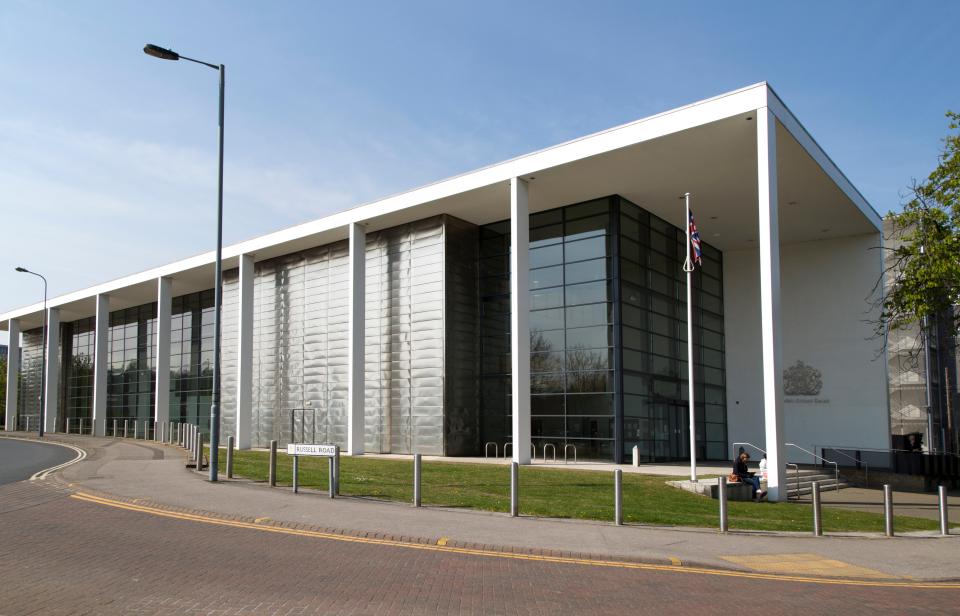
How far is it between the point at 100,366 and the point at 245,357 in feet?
63.1

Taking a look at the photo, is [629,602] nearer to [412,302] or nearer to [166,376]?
[412,302]

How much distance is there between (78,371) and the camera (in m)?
61.2

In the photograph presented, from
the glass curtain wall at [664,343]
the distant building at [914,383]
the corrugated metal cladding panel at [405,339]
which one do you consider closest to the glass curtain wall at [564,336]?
the glass curtain wall at [664,343]

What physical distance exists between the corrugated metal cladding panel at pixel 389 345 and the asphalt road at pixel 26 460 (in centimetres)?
1085

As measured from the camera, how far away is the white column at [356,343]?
106 ft

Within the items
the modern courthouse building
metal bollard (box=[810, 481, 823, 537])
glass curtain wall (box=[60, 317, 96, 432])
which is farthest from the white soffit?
glass curtain wall (box=[60, 317, 96, 432])

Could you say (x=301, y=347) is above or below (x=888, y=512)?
above

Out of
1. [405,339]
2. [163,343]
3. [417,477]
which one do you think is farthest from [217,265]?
[163,343]

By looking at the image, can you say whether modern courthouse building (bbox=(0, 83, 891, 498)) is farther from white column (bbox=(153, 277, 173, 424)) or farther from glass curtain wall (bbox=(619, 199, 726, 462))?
white column (bbox=(153, 277, 173, 424))

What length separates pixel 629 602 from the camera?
7.64 meters

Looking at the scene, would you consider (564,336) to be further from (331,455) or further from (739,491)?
(331,455)

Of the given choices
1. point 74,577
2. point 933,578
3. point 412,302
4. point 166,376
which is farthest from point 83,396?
point 933,578

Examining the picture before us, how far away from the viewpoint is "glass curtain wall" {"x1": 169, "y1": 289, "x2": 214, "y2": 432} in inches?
1831

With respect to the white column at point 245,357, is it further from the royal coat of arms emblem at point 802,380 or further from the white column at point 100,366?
the royal coat of arms emblem at point 802,380
